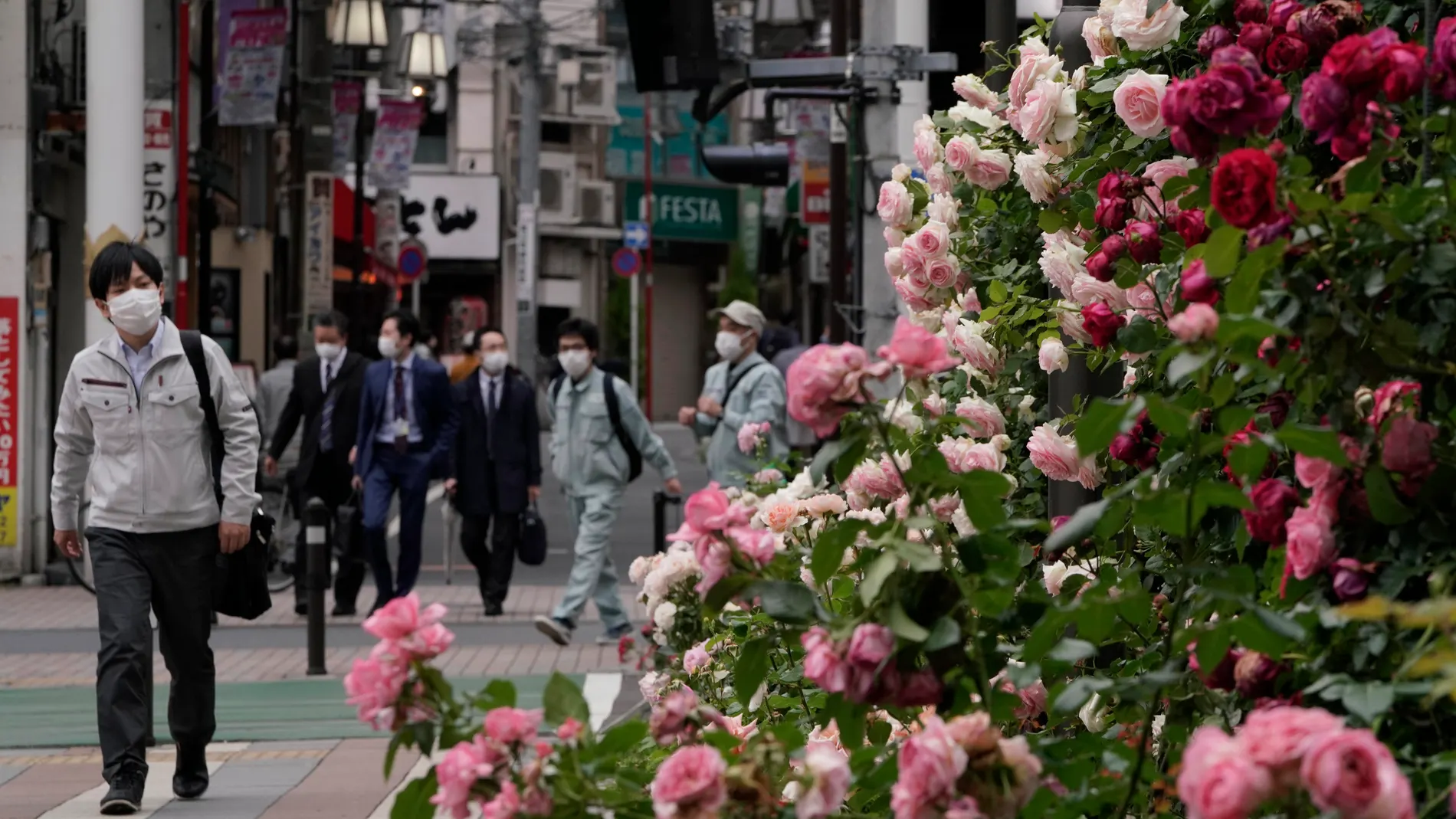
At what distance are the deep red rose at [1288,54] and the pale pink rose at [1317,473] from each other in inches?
32.1

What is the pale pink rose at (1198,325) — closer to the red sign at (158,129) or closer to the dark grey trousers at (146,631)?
the dark grey trousers at (146,631)

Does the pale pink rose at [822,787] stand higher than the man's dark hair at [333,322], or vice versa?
the pale pink rose at [822,787]

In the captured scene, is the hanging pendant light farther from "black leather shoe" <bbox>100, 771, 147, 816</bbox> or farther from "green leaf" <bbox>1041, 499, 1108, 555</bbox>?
"green leaf" <bbox>1041, 499, 1108, 555</bbox>

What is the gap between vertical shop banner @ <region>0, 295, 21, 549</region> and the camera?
54.6 ft

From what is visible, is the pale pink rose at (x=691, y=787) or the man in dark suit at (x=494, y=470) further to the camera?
the man in dark suit at (x=494, y=470)

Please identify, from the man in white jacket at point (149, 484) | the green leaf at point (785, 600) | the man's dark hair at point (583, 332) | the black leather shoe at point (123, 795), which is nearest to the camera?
the green leaf at point (785, 600)

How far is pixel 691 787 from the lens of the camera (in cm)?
239

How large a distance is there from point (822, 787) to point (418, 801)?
0.51m

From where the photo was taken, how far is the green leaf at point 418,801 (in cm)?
265

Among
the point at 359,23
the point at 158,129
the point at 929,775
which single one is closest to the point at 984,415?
the point at 929,775

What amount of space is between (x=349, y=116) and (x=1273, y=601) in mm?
28840

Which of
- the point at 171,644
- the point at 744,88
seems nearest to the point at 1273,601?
the point at 171,644

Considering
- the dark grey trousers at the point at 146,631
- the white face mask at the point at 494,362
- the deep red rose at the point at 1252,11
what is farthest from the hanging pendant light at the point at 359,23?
the deep red rose at the point at 1252,11

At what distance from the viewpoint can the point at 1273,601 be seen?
2.97m
